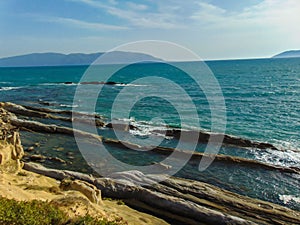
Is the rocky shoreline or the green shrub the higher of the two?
the green shrub

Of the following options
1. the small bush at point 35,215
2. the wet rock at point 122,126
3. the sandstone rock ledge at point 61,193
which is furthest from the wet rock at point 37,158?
the small bush at point 35,215

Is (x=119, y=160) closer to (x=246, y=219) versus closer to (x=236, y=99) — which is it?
(x=246, y=219)

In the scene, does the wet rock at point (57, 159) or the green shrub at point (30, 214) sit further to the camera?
the wet rock at point (57, 159)

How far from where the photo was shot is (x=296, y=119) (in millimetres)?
47531

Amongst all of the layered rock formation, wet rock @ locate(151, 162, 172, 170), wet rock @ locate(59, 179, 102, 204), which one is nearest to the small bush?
wet rock @ locate(59, 179, 102, 204)

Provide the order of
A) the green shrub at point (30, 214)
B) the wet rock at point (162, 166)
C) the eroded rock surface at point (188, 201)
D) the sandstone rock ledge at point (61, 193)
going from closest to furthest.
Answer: the green shrub at point (30, 214)
the sandstone rock ledge at point (61, 193)
the eroded rock surface at point (188, 201)
the wet rock at point (162, 166)

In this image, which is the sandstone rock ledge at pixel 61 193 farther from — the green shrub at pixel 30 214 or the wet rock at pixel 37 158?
the wet rock at pixel 37 158

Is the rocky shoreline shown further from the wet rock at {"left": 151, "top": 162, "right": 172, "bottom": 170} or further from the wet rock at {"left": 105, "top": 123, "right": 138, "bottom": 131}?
the wet rock at {"left": 105, "top": 123, "right": 138, "bottom": 131}

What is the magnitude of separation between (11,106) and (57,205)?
45.0 m

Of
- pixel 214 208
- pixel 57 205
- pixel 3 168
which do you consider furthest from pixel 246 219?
pixel 3 168

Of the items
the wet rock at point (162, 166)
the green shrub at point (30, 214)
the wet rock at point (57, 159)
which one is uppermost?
the green shrub at point (30, 214)

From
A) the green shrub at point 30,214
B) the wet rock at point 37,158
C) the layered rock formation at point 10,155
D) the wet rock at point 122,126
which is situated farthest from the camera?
the wet rock at point 122,126

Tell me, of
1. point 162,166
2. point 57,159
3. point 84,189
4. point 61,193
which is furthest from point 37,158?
point 84,189

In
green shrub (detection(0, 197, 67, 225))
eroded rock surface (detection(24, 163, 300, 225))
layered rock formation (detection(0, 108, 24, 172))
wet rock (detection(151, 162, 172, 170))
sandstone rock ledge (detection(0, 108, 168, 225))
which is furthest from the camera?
wet rock (detection(151, 162, 172, 170))
